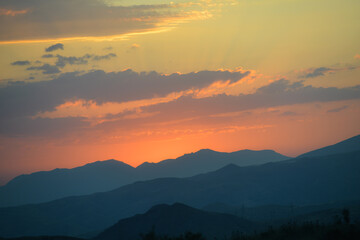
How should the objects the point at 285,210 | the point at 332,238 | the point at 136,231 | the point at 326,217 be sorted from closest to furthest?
1. the point at 332,238
2. the point at 326,217
3. the point at 136,231
4. the point at 285,210

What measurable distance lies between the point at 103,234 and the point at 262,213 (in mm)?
72249

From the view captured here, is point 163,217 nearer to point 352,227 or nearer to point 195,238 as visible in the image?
point 195,238

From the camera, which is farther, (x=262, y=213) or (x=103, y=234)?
(x=262, y=213)

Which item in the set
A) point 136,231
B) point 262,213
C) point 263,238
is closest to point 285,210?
point 262,213

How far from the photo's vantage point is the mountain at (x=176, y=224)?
114 meters

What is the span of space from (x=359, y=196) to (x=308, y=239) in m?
167

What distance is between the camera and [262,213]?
558ft

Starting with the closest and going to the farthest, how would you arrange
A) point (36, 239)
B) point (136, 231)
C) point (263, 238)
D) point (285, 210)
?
point (263, 238), point (36, 239), point (136, 231), point (285, 210)

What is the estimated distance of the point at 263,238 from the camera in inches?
2174

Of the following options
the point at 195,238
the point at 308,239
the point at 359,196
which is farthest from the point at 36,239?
the point at 359,196

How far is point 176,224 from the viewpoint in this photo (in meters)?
119

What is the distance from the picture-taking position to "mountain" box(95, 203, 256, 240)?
114 m

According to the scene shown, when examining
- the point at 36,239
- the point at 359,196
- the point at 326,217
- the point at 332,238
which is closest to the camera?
the point at 332,238

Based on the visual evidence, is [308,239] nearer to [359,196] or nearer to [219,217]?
[219,217]
